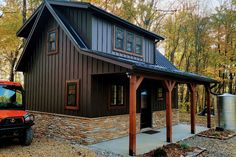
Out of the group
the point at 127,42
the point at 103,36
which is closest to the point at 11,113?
the point at 103,36

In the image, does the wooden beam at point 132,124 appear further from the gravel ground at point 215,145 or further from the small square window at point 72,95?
the small square window at point 72,95

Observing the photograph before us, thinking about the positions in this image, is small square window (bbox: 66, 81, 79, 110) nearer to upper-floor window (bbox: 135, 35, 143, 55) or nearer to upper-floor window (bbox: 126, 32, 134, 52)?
upper-floor window (bbox: 126, 32, 134, 52)

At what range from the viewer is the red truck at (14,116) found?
675cm

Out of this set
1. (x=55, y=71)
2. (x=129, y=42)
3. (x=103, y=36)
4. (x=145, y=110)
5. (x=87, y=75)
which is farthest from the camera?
(x=145, y=110)

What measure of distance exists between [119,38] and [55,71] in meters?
3.28

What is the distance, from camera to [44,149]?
23.0 feet

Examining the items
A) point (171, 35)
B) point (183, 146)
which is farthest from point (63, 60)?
point (171, 35)

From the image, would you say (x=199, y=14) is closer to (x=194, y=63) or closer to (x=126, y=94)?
(x=194, y=63)

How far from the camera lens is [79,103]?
8328 millimetres

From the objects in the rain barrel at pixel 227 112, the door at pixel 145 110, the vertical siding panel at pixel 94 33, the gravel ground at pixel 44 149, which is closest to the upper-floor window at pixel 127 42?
the vertical siding panel at pixel 94 33

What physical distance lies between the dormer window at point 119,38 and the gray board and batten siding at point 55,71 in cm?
220

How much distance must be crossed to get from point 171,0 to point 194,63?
22.6 ft

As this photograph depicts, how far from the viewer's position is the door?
11195 millimetres

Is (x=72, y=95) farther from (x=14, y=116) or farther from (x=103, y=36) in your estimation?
(x=103, y=36)
